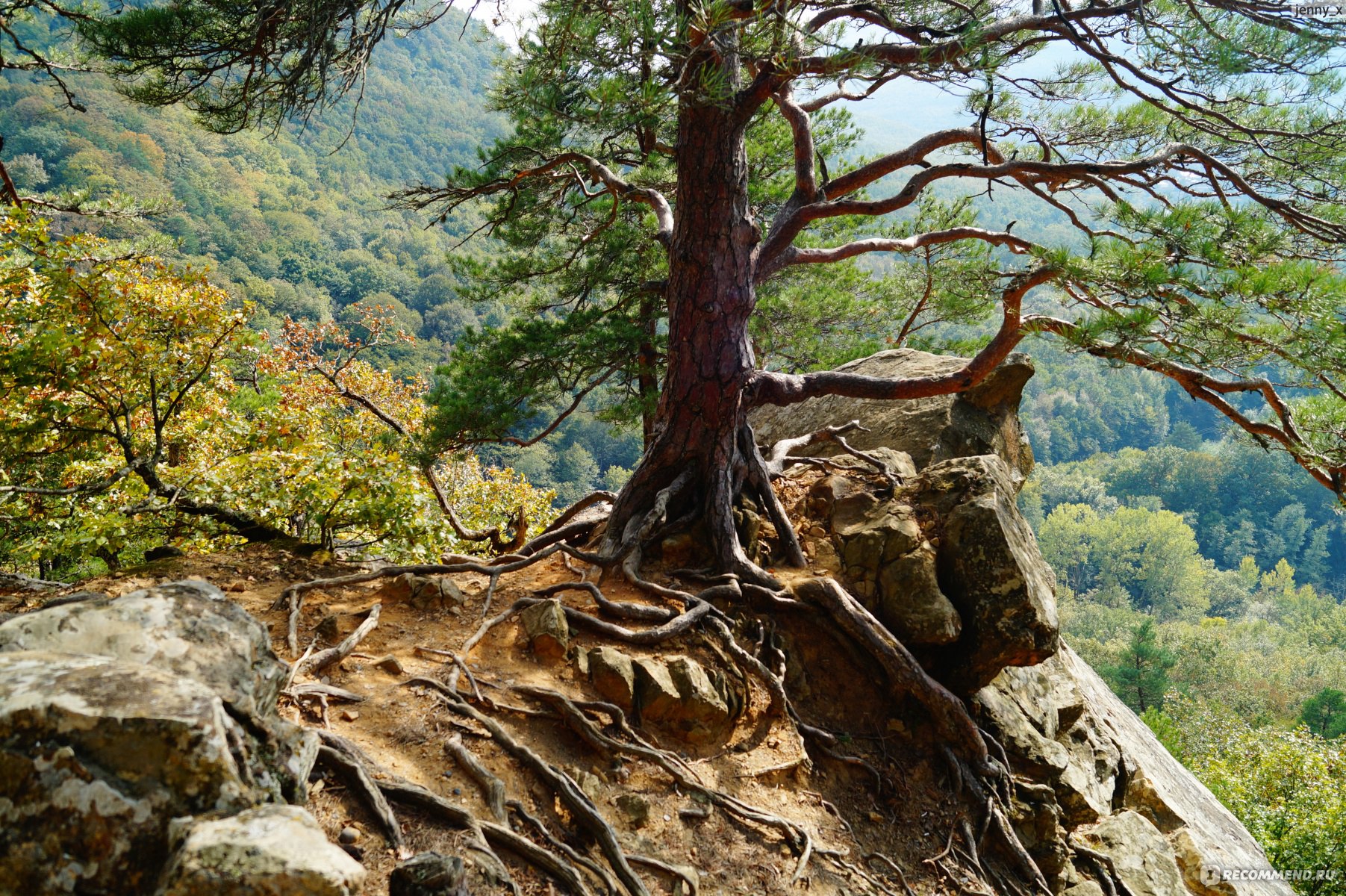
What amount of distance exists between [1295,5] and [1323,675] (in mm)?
50525

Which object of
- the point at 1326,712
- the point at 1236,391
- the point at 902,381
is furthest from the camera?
the point at 1326,712

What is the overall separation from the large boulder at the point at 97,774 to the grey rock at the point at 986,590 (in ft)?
13.0

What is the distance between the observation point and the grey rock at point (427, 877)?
1.93 meters

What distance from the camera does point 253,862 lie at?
1.32m

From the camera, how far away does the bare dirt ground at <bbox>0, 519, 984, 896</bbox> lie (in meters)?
2.76

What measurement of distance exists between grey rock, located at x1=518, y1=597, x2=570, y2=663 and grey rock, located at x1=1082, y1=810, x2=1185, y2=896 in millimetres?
3626

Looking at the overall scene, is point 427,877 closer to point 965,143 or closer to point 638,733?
point 638,733

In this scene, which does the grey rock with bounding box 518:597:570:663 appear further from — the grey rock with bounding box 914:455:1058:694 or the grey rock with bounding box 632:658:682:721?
the grey rock with bounding box 914:455:1058:694

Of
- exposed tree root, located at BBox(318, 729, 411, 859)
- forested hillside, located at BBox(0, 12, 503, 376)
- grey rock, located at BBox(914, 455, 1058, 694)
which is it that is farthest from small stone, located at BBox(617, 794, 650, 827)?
forested hillside, located at BBox(0, 12, 503, 376)

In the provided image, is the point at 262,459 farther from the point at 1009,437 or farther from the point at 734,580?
the point at 1009,437

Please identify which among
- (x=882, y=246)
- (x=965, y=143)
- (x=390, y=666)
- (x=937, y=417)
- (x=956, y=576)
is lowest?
(x=390, y=666)

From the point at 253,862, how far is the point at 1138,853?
17.3 feet

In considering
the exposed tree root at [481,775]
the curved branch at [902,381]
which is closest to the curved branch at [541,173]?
the curved branch at [902,381]

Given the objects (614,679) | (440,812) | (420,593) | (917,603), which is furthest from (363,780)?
(917,603)
